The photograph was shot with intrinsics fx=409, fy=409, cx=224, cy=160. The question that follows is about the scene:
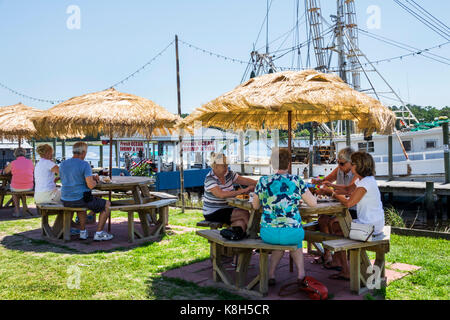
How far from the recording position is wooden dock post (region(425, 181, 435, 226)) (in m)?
11.2

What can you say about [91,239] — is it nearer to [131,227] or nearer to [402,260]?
[131,227]

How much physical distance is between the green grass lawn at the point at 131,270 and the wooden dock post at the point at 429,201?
4.39 meters

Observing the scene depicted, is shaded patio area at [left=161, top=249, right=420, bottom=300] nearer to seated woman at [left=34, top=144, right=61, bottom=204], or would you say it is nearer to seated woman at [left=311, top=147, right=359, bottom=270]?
seated woman at [left=311, top=147, right=359, bottom=270]

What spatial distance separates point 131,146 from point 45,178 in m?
18.2

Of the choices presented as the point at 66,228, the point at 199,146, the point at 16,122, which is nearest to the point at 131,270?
the point at 66,228

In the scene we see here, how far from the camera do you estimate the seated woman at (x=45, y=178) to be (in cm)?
735

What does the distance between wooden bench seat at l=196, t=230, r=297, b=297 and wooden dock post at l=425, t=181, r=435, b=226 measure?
849cm

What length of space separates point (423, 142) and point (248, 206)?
17.2 m

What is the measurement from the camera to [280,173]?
418 cm

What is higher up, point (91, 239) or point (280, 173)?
point (280, 173)

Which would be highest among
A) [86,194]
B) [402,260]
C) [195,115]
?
[195,115]

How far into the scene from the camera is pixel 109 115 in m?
7.16

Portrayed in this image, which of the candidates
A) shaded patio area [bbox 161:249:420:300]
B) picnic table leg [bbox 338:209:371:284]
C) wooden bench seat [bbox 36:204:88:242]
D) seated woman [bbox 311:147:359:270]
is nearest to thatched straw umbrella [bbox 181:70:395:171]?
seated woman [bbox 311:147:359:270]
